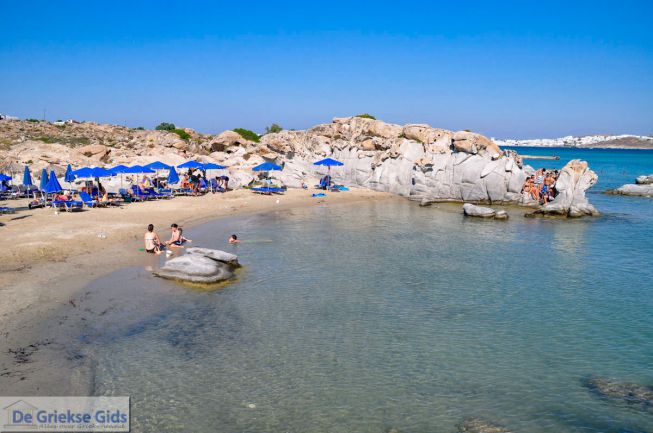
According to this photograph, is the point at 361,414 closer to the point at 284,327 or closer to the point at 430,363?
the point at 430,363

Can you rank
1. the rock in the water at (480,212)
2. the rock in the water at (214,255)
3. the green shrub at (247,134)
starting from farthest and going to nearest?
1. the green shrub at (247,134)
2. the rock in the water at (480,212)
3. the rock in the water at (214,255)

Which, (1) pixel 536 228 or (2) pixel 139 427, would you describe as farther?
(1) pixel 536 228

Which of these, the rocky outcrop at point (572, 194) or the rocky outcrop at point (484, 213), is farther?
the rocky outcrop at point (572, 194)

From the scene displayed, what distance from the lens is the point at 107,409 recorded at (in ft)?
24.7

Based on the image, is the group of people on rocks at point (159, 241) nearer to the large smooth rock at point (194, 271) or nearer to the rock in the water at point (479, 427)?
the large smooth rock at point (194, 271)

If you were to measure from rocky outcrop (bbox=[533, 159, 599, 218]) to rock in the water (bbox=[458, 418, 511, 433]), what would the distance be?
2455 centimetres

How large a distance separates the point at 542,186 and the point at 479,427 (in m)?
→ 29.9

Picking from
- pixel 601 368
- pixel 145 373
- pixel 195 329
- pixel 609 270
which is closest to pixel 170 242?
pixel 195 329

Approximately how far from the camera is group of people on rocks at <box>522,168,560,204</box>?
33.2 meters

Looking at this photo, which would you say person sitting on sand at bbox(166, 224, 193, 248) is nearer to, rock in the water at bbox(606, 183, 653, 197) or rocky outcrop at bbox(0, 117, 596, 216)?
rocky outcrop at bbox(0, 117, 596, 216)

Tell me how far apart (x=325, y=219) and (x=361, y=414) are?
19.0 meters

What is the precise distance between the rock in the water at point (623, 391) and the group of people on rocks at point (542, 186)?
26412 mm

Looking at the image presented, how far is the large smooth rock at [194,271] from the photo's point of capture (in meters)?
13.9

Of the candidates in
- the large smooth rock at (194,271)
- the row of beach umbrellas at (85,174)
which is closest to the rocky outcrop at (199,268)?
the large smooth rock at (194,271)
